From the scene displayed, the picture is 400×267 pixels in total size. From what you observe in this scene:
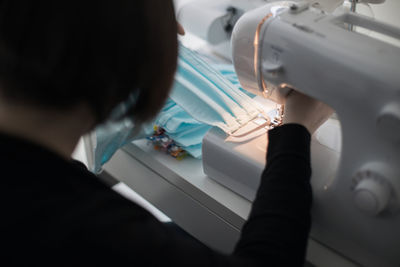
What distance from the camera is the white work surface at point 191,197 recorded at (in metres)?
0.75

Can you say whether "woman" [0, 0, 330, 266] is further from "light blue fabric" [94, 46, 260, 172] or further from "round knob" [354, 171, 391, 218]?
"light blue fabric" [94, 46, 260, 172]

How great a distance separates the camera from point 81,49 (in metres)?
0.37

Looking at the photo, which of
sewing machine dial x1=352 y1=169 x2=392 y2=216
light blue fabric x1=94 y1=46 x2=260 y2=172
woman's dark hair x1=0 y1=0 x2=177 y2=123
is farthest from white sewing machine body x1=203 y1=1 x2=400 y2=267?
woman's dark hair x1=0 y1=0 x2=177 y2=123

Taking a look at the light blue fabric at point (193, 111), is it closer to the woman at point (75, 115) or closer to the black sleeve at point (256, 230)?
the black sleeve at point (256, 230)

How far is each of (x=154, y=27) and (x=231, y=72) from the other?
612 millimetres

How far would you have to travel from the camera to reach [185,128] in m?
0.88

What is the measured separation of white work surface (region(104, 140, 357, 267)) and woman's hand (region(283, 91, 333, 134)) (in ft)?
0.65

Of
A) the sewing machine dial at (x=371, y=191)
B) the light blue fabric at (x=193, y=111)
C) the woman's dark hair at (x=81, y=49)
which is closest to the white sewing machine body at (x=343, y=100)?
the sewing machine dial at (x=371, y=191)

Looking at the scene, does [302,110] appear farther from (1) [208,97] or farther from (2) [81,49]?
(2) [81,49]

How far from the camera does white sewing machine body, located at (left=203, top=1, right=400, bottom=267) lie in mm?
531

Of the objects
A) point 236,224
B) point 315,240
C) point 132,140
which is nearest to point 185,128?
point 132,140

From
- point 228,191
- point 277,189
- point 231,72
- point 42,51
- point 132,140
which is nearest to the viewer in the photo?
point 42,51

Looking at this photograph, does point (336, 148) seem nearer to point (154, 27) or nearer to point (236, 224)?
point (236, 224)

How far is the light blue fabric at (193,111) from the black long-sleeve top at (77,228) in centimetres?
34
